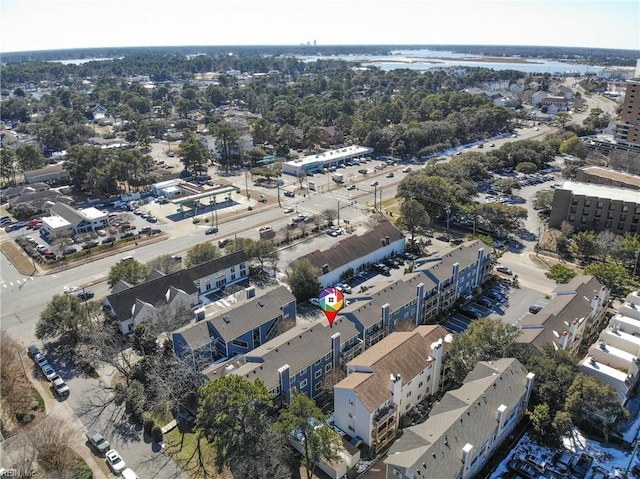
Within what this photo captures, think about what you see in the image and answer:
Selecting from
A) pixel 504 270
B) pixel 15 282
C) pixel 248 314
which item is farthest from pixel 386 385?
pixel 15 282

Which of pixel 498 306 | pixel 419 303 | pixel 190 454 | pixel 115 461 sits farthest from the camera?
pixel 498 306

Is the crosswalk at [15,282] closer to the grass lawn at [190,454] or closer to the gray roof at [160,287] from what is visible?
the gray roof at [160,287]

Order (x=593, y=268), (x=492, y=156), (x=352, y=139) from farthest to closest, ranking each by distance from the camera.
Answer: (x=352, y=139) < (x=492, y=156) < (x=593, y=268)

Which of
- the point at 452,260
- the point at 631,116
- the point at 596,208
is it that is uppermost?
the point at 631,116

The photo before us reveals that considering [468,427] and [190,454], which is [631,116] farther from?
[190,454]

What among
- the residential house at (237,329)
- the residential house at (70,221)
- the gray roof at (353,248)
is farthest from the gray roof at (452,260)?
the residential house at (70,221)

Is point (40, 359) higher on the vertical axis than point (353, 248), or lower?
lower

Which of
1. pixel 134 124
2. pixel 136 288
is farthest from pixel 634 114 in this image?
pixel 134 124

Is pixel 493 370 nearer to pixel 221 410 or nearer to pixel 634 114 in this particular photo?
pixel 221 410
